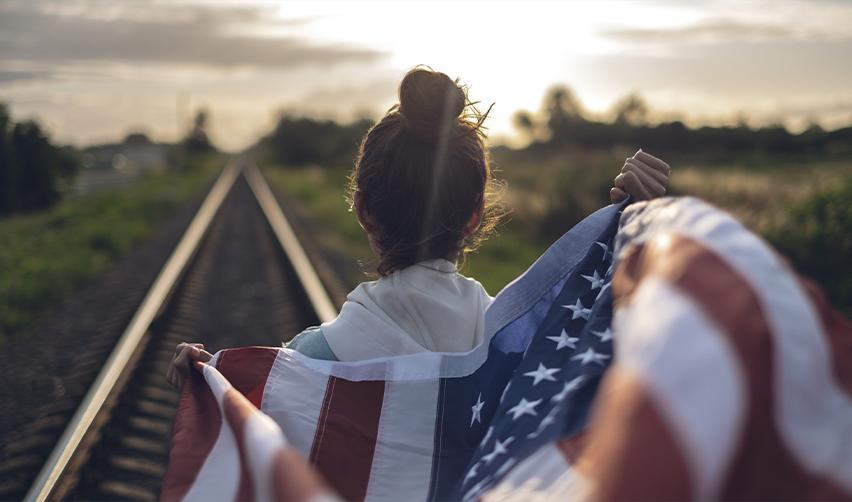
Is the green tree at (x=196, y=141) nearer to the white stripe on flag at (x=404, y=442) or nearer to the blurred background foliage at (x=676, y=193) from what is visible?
the blurred background foliage at (x=676, y=193)

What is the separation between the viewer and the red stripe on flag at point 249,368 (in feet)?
6.77

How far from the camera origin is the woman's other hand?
2.19 metres

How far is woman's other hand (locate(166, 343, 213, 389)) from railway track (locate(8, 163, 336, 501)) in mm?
1279

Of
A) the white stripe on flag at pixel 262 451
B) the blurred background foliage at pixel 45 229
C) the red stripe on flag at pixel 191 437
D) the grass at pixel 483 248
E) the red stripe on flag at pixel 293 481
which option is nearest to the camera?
the red stripe on flag at pixel 293 481

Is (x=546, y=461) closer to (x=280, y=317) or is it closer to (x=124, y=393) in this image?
(x=124, y=393)

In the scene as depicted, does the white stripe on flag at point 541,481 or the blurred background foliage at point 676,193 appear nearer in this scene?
the white stripe on flag at point 541,481

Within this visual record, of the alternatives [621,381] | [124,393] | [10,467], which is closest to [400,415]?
[621,381]

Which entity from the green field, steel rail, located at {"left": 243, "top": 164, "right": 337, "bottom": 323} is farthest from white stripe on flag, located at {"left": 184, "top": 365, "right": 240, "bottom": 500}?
steel rail, located at {"left": 243, "top": 164, "right": 337, "bottom": 323}

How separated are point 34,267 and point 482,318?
8386 millimetres

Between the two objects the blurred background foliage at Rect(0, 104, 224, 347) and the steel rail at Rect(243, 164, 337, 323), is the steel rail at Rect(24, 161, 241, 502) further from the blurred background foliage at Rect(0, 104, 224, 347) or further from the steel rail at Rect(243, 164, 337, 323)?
the steel rail at Rect(243, 164, 337, 323)

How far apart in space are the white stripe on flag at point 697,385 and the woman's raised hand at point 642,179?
3.05 ft

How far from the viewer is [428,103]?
6.43 feet

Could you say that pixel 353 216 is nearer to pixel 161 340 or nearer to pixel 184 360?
pixel 161 340

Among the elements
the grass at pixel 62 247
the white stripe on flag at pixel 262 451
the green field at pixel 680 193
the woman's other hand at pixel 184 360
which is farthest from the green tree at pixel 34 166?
the white stripe on flag at pixel 262 451
